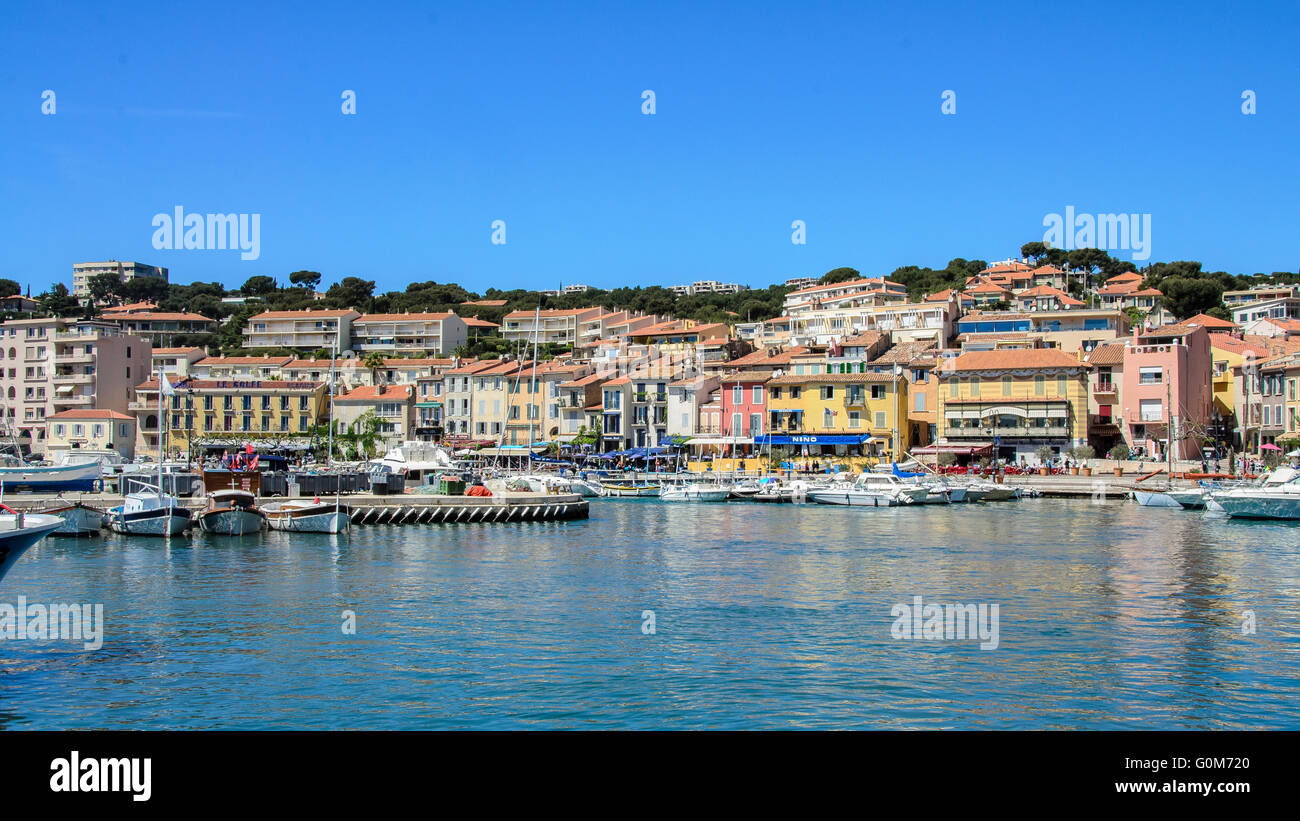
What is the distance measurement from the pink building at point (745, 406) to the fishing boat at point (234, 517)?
4262cm

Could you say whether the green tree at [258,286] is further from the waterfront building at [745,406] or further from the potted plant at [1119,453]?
the potted plant at [1119,453]

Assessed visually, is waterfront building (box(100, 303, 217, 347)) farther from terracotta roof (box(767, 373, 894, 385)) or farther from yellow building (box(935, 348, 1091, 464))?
yellow building (box(935, 348, 1091, 464))

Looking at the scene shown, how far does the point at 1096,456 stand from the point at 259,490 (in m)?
51.8

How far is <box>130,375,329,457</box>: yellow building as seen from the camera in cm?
9150

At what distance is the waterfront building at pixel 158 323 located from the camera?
130m

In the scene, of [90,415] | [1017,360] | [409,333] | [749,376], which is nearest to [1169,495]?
[1017,360]

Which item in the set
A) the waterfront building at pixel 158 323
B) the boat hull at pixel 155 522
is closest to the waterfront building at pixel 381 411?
the waterfront building at pixel 158 323

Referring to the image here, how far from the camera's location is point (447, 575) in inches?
1248

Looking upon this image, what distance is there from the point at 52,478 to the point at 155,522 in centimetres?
2070

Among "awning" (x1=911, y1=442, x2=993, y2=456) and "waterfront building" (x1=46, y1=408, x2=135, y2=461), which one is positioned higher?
"waterfront building" (x1=46, y1=408, x2=135, y2=461)

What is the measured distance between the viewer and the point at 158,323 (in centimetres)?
13312

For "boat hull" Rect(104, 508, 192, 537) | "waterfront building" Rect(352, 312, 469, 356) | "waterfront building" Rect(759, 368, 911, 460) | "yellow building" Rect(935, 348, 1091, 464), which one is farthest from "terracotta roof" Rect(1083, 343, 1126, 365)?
"waterfront building" Rect(352, 312, 469, 356)

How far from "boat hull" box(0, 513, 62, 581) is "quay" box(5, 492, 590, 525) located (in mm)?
26783
